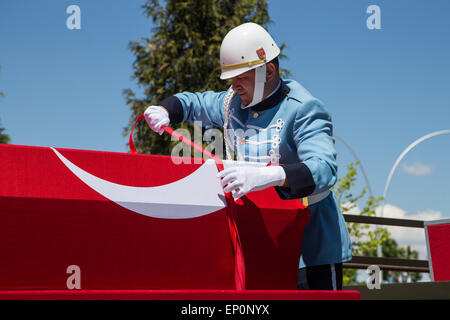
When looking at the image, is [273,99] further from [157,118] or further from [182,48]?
[182,48]

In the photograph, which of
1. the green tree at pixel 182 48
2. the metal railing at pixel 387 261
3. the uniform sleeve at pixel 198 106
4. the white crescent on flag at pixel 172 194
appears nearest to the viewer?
the white crescent on flag at pixel 172 194

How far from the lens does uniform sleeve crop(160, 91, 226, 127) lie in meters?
3.30

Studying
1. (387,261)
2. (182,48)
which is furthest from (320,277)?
(182,48)

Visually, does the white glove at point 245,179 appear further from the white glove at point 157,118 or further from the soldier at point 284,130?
the white glove at point 157,118

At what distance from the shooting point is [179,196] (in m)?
2.41

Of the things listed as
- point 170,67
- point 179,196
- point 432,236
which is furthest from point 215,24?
point 179,196

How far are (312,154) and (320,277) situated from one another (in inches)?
25.4

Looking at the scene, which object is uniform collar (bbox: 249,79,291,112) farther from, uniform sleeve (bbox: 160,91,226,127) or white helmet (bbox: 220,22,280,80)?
uniform sleeve (bbox: 160,91,226,127)

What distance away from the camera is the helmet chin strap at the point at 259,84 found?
299cm

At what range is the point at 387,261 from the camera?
10852 millimetres

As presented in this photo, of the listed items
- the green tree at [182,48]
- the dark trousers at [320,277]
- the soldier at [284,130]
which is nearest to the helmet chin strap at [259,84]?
the soldier at [284,130]

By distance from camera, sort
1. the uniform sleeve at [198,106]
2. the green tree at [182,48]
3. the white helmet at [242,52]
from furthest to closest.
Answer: the green tree at [182,48] → the uniform sleeve at [198,106] → the white helmet at [242,52]
